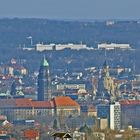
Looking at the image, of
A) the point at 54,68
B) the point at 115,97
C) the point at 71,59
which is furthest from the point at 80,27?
the point at 115,97

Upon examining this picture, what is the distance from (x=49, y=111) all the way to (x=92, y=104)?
24.5 feet

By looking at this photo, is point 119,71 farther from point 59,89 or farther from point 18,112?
point 18,112

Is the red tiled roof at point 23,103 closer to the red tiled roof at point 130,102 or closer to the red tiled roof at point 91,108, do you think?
the red tiled roof at point 91,108

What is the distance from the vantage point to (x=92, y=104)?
70.2 m

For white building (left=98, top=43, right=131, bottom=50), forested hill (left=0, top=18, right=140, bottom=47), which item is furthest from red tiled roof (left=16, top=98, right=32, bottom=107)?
forested hill (left=0, top=18, right=140, bottom=47)

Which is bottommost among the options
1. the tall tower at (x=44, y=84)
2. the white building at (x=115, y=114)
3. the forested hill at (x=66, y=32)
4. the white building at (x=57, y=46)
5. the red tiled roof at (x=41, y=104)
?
the white building at (x=115, y=114)

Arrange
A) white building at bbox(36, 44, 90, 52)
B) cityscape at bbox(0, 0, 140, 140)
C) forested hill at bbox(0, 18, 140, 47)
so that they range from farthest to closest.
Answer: forested hill at bbox(0, 18, 140, 47)
white building at bbox(36, 44, 90, 52)
cityscape at bbox(0, 0, 140, 140)

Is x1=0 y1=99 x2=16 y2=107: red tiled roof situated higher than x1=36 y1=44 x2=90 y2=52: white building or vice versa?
x1=36 y1=44 x2=90 y2=52: white building

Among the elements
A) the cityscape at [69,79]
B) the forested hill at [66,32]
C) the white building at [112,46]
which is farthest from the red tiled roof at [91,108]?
the forested hill at [66,32]

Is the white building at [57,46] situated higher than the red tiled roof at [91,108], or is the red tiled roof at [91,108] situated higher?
the white building at [57,46]

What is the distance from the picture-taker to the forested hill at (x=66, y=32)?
5023 inches

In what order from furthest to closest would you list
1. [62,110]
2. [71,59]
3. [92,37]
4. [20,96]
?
[92,37]
[71,59]
[20,96]
[62,110]

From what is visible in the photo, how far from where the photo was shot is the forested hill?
128m

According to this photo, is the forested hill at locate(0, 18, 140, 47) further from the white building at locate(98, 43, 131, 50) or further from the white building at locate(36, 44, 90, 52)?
the white building at locate(36, 44, 90, 52)
